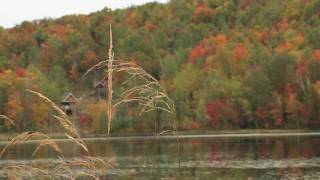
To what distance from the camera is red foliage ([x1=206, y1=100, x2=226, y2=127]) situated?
336ft

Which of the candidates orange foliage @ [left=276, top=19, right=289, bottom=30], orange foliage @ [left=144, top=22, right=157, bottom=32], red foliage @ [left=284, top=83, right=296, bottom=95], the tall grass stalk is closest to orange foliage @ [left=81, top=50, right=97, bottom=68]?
orange foliage @ [left=144, top=22, right=157, bottom=32]

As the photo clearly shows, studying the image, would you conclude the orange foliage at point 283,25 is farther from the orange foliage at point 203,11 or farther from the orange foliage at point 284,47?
the orange foliage at point 203,11

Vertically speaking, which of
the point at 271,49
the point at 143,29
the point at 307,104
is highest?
the point at 143,29

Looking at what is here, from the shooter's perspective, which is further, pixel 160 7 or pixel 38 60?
pixel 160 7

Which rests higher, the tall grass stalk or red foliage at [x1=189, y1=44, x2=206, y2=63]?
red foliage at [x1=189, y1=44, x2=206, y2=63]

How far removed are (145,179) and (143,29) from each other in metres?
140

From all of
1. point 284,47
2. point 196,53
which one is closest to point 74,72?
point 196,53

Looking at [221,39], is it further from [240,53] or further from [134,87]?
[134,87]

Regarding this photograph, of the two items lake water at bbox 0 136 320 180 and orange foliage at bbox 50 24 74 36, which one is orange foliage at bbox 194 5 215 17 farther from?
lake water at bbox 0 136 320 180

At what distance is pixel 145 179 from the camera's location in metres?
30.5

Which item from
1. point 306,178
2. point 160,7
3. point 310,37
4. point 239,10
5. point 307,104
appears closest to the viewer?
point 306,178

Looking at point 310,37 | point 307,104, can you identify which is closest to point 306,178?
point 307,104

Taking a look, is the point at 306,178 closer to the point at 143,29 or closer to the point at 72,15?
the point at 143,29

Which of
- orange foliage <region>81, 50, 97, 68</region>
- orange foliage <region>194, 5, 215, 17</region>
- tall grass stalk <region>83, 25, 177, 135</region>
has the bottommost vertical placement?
tall grass stalk <region>83, 25, 177, 135</region>
